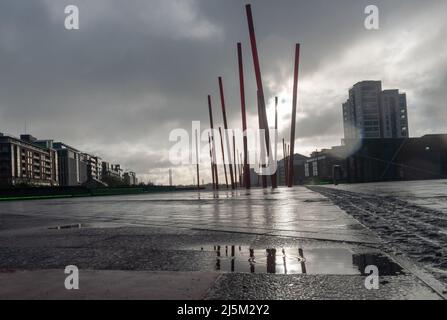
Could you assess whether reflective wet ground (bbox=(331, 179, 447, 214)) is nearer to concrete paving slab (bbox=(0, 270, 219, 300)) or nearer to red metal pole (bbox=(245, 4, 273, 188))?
concrete paving slab (bbox=(0, 270, 219, 300))

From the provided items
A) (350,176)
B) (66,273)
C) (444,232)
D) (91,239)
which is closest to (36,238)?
(91,239)

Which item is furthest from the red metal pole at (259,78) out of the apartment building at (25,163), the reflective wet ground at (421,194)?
the apartment building at (25,163)

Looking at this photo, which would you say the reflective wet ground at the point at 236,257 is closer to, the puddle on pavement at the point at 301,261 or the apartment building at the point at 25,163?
the puddle on pavement at the point at 301,261

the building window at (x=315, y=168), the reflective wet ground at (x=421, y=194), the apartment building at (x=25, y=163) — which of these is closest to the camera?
the reflective wet ground at (x=421, y=194)

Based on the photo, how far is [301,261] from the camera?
430 cm

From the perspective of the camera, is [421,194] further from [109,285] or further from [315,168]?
[315,168]

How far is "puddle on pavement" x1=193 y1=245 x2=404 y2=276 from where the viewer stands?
12.6 feet

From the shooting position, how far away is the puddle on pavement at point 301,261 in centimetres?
385

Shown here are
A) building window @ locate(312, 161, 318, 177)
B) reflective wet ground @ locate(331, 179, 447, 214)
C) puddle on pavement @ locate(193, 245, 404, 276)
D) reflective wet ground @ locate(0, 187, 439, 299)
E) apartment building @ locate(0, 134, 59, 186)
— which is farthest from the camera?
building window @ locate(312, 161, 318, 177)

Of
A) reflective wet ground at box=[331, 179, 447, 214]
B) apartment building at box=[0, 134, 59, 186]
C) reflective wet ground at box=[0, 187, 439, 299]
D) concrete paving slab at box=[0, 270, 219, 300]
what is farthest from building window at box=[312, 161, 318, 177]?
concrete paving slab at box=[0, 270, 219, 300]

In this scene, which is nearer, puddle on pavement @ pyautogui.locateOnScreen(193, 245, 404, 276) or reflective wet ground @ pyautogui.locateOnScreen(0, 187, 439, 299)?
reflective wet ground @ pyautogui.locateOnScreen(0, 187, 439, 299)

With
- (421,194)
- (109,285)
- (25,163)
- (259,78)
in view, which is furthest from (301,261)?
(25,163)
